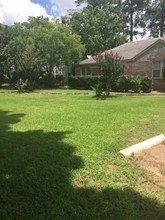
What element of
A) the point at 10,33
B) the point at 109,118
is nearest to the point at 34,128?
the point at 109,118

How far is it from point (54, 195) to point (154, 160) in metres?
2.68

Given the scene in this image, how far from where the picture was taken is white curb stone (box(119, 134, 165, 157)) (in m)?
6.41

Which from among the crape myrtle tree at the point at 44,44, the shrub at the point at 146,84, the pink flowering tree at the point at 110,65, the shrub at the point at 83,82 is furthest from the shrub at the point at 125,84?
the crape myrtle tree at the point at 44,44

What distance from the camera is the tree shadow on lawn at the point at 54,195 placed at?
13.1ft

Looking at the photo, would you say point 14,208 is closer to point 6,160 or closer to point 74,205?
point 74,205

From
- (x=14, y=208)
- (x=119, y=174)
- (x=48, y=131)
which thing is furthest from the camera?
(x=48, y=131)

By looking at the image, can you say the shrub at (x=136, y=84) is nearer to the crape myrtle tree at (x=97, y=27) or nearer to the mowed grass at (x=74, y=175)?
the mowed grass at (x=74, y=175)

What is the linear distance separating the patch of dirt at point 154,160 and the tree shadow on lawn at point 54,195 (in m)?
0.94

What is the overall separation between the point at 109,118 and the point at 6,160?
5.00 metres

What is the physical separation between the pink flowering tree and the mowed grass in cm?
1105

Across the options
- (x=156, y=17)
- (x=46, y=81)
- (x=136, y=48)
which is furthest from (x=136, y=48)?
(x=156, y=17)

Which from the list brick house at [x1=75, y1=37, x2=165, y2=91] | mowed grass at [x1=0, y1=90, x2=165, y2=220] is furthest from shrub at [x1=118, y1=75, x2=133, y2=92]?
mowed grass at [x1=0, y1=90, x2=165, y2=220]

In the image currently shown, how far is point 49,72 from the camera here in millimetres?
33375

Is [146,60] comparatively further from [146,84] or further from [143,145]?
[143,145]
